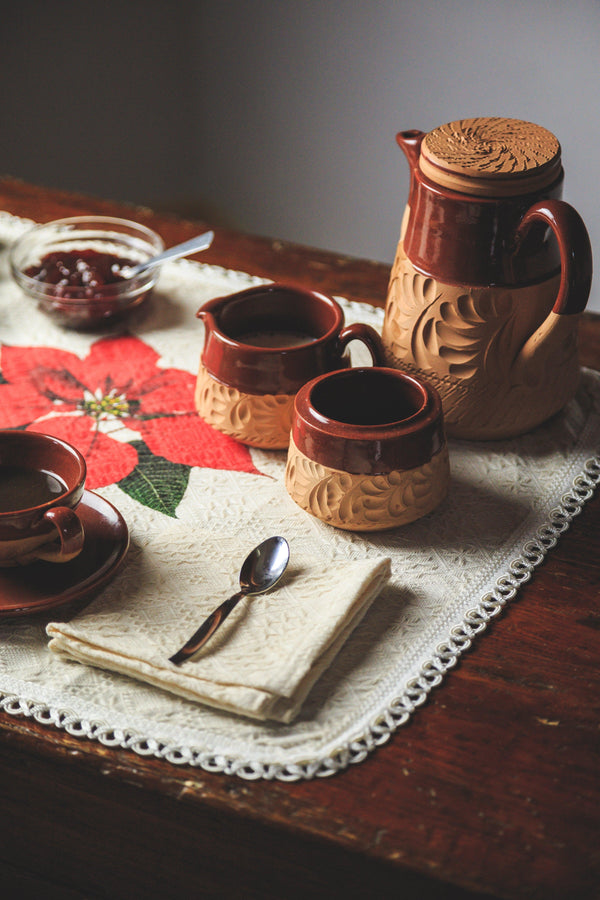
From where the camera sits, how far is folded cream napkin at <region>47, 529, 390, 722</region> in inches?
22.3

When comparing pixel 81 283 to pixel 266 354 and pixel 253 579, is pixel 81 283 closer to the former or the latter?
pixel 266 354

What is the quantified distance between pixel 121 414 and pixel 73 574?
264mm

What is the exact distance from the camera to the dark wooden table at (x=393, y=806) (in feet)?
1.68

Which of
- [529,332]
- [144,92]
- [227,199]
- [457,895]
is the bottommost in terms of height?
[227,199]

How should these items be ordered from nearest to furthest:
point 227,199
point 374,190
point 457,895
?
point 457,895
point 374,190
point 227,199

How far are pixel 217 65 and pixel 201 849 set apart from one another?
222 centimetres

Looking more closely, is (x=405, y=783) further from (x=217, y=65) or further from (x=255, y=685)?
(x=217, y=65)

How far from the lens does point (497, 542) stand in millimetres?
726

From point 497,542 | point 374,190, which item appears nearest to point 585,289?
point 497,542

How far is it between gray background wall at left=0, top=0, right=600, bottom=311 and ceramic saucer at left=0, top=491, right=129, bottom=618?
5.52 feet

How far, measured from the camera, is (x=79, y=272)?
0.98 metres

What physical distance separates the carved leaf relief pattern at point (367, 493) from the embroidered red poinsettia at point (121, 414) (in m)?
0.10

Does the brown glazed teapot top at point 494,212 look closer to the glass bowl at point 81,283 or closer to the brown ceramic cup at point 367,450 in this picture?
the brown ceramic cup at point 367,450

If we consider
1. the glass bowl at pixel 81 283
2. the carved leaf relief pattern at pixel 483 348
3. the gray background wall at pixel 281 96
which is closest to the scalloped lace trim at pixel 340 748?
the carved leaf relief pattern at pixel 483 348
